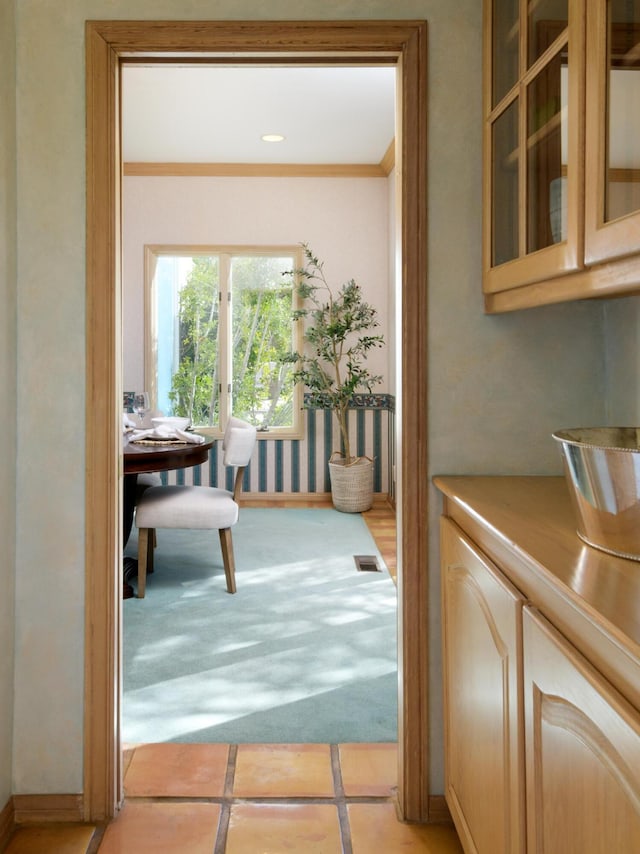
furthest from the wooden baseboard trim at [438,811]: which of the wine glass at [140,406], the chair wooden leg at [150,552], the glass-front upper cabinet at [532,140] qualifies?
the wine glass at [140,406]

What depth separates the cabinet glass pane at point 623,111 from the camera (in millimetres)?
1150

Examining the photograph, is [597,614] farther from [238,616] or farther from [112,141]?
[238,616]

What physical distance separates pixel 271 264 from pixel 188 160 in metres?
1.07

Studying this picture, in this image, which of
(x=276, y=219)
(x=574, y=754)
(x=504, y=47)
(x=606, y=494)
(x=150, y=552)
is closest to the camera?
(x=574, y=754)

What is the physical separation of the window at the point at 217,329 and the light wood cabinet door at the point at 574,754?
5564mm

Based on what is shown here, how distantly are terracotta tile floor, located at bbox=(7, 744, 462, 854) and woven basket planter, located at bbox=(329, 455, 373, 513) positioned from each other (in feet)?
12.5

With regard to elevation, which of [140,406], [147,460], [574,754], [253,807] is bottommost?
[253,807]

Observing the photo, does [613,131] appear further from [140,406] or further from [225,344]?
[225,344]

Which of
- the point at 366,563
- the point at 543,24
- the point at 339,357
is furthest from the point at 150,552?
the point at 543,24

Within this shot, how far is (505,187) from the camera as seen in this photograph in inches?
71.1

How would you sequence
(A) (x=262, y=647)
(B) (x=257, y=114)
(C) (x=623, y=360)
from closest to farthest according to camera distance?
(C) (x=623, y=360) → (A) (x=262, y=647) → (B) (x=257, y=114)

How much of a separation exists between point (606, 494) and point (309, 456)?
5.63m

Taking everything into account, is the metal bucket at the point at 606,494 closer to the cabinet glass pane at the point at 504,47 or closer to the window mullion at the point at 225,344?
the cabinet glass pane at the point at 504,47

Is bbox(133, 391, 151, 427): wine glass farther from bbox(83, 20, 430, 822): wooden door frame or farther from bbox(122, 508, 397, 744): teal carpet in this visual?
bbox(83, 20, 430, 822): wooden door frame
